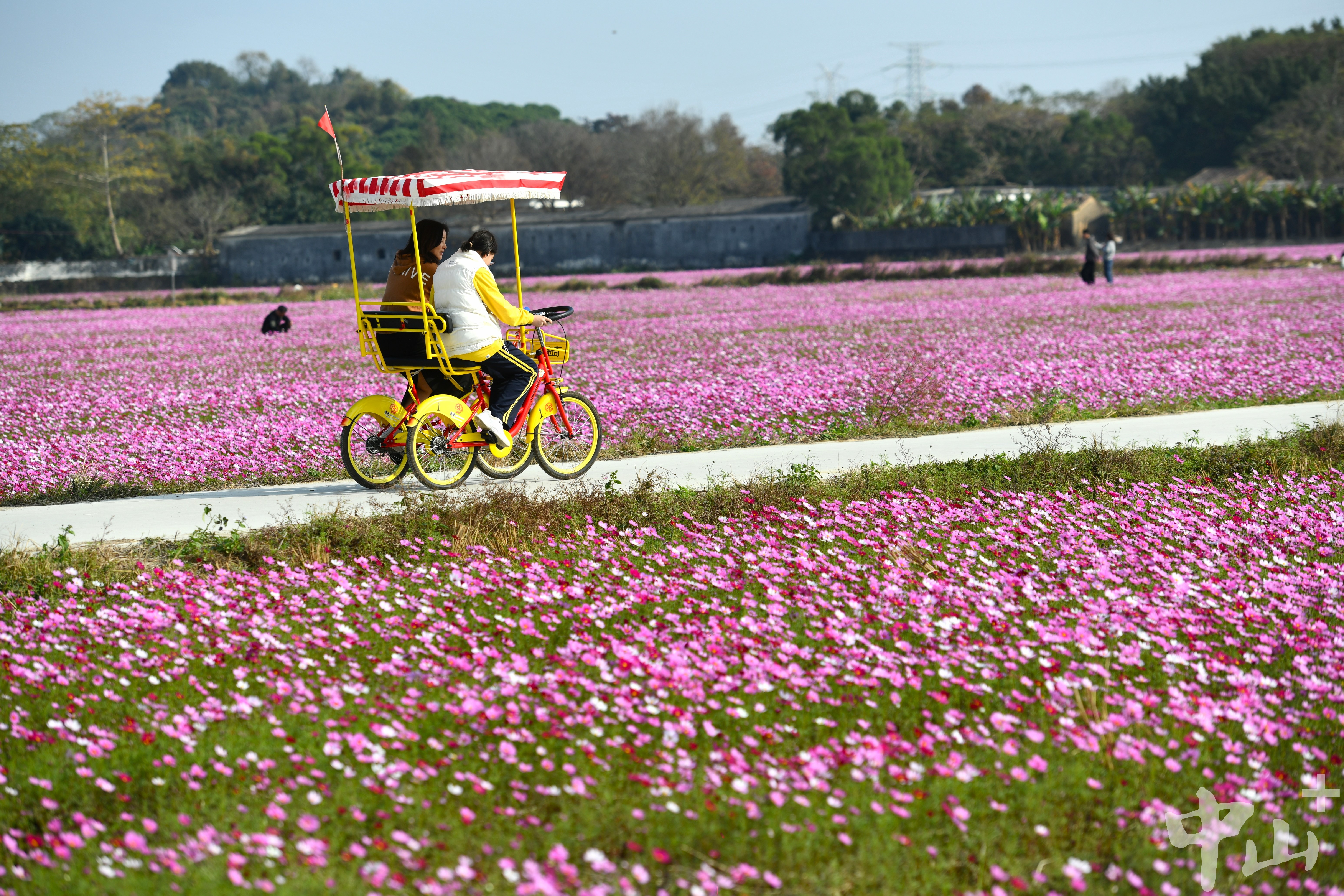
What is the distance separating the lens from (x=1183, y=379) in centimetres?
1329

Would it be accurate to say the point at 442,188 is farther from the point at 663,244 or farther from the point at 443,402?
the point at 663,244

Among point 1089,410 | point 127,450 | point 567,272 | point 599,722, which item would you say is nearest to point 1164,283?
point 1089,410

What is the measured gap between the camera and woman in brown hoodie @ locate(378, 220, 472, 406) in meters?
7.81

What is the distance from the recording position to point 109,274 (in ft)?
260

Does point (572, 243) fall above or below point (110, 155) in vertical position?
below

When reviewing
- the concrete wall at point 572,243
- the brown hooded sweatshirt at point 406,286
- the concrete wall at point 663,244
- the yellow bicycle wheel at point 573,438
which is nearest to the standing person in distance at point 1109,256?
the yellow bicycle wheel at point 573,438

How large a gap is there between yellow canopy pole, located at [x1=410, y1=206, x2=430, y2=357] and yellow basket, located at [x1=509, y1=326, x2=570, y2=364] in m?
0.81

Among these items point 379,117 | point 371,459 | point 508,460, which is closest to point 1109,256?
point 508,460

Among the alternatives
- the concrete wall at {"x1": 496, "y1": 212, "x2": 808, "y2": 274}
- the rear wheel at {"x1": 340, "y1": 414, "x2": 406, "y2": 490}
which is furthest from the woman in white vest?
the concrete wall at {"x1": 496, "y1": 212, "x2": 808, "y2": 274}

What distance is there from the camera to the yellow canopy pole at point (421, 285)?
7531 mm

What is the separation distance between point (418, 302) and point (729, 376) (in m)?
7.24

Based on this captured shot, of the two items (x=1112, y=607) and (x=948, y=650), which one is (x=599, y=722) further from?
(x=1112, y=607)

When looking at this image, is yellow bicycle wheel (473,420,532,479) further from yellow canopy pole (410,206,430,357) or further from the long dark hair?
the long dark hair

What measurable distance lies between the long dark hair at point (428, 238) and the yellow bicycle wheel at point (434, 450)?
1138 millimetres
